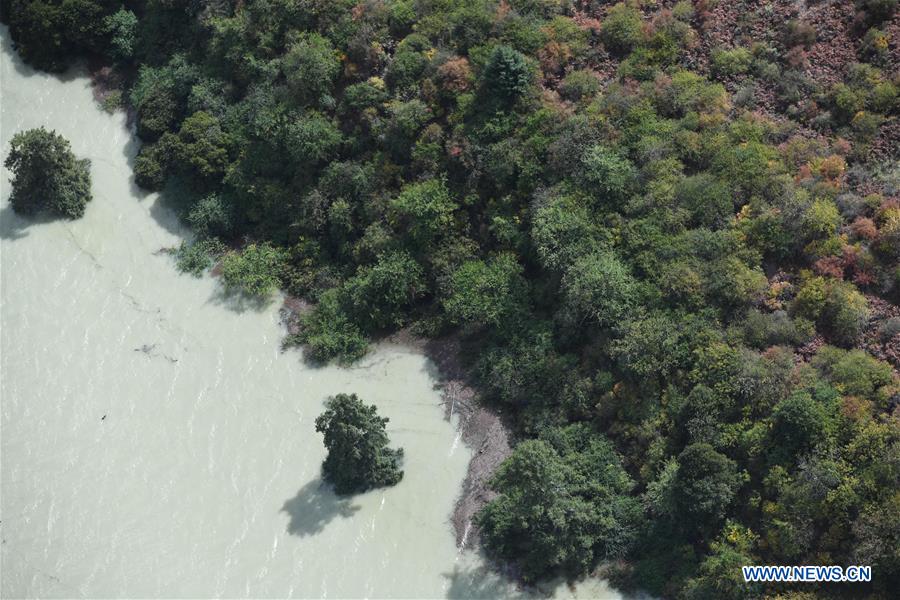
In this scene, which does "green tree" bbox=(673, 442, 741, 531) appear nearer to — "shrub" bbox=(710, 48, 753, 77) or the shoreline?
the shoreline

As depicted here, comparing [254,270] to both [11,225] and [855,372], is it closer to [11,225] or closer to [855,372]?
[11,225]

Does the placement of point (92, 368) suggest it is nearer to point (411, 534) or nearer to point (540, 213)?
point (411, 534)

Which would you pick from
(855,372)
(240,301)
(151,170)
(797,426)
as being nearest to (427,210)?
(240,301)

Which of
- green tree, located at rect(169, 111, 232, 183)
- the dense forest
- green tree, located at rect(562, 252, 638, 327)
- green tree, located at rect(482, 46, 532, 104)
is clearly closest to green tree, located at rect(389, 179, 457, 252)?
the dense forest

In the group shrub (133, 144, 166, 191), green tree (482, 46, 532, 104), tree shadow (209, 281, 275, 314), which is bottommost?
tree shadow (209, 281, 275, 314)

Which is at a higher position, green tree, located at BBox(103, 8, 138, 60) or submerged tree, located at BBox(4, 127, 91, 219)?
green tree, located at BBox(103, 8, 138, 60)

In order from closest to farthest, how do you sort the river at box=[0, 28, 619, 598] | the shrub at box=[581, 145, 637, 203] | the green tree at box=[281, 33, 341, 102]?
the river at box=[0, 28, 619, 598] < the shrub at box=[581, 145, 637, 203] < the green tree at box=[281, 33, 341, 102]
